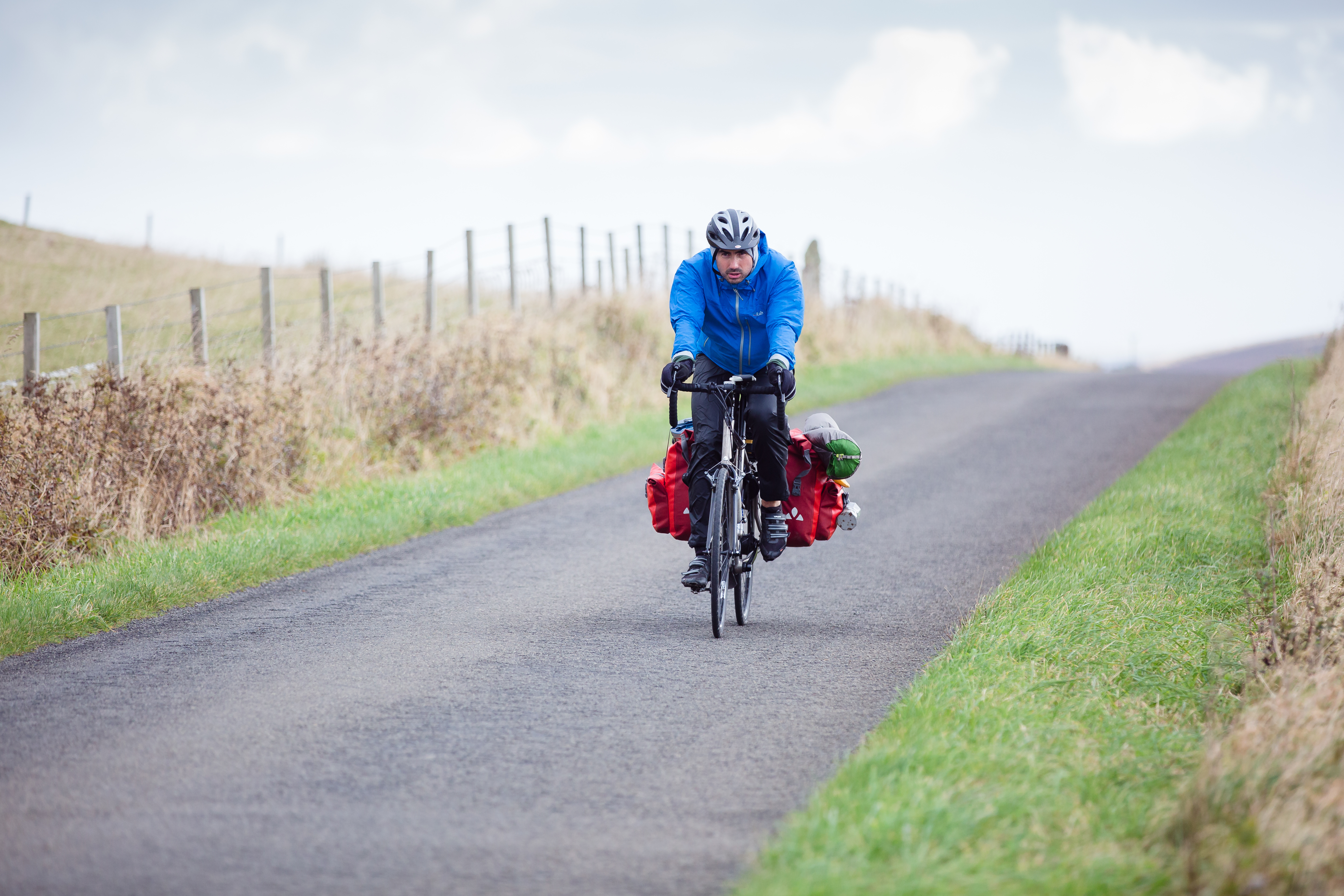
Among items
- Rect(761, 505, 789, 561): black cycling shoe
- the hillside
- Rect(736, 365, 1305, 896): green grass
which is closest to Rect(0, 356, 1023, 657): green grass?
Rect(761, 505, 789, 561): black cycling shoe

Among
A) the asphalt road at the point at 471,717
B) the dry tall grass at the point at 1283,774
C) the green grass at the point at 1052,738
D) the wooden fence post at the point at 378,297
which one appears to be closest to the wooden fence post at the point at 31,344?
the asphalt road at the point at 471,717

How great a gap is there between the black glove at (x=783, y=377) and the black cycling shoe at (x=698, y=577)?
3.48 feet

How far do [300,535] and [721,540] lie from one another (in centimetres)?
432

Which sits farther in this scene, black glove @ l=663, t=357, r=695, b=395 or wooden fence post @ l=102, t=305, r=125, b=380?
wooden fence post @ l=102, t=305, r=125, b=380

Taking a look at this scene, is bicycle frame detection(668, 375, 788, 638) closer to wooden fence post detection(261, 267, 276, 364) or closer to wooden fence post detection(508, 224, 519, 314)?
wooden fence post detection(261, 267, 276, 364)

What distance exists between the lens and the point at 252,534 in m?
10.1

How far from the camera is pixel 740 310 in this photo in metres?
7.48

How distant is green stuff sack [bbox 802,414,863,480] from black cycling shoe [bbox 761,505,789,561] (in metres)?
0.41

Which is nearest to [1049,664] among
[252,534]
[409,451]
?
[252,534]

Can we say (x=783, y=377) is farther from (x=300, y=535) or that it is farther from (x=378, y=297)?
(x=378, y=297)

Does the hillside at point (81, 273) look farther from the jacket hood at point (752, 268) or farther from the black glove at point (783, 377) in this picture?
the black glove at point (783, 377)

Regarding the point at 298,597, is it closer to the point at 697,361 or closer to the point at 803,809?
the point at 697,361

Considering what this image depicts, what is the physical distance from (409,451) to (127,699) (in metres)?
8.75

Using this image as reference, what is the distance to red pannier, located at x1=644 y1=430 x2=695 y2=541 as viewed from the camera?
7672 mm
